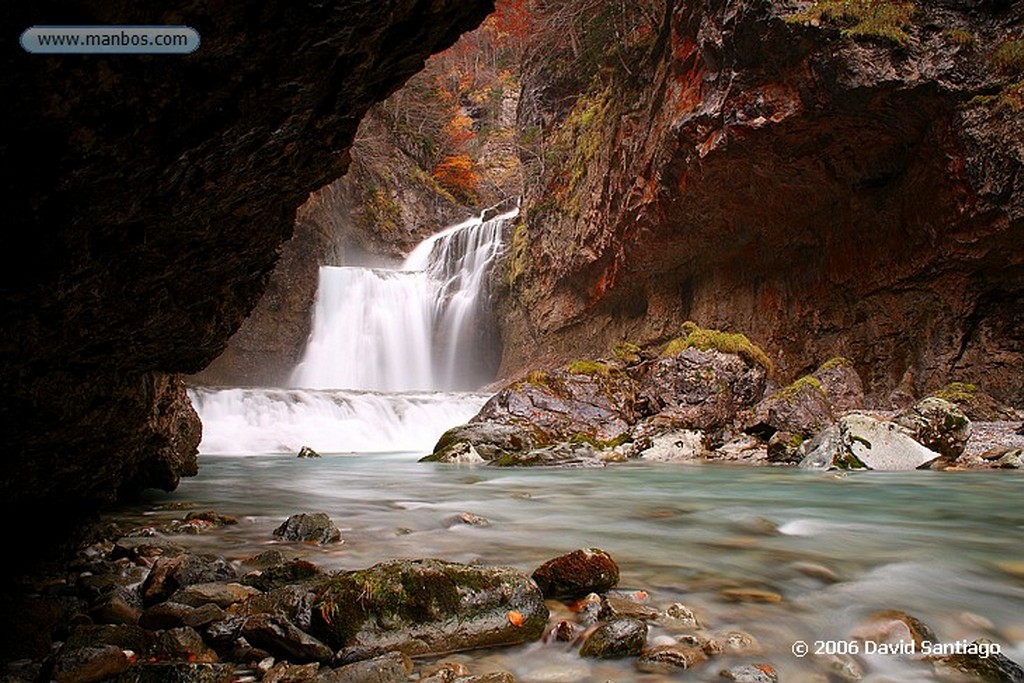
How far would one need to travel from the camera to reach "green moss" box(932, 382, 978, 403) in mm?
11266

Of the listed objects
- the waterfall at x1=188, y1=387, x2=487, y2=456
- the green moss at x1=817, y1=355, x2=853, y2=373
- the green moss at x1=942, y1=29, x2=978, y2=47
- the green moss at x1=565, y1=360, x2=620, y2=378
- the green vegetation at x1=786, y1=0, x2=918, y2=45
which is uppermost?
the green vegetation at x1=786, y1=0, x2=918, y2=45

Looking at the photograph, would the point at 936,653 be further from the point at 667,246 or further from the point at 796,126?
the point at 667,246

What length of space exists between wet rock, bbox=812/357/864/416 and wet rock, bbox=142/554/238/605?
456 inches

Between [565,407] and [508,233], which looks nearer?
[565,407]

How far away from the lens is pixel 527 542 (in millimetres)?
4418

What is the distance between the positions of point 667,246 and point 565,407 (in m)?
7.20

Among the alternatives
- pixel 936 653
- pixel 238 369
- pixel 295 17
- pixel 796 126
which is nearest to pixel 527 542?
pixel 936 653

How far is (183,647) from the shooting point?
7.68 feet

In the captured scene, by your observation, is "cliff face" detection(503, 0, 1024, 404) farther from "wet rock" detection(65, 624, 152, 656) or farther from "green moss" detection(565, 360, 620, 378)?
"wet rock" detection(65, 624, 152, 656)

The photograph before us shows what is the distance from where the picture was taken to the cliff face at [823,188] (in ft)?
38.3

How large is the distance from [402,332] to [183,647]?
82.7ft

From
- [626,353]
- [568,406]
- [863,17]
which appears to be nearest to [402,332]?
[626,353]

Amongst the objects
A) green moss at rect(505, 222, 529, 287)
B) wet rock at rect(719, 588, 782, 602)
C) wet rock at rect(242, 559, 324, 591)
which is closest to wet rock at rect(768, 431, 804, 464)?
wet rock at rect(719, 588, 782, 602)

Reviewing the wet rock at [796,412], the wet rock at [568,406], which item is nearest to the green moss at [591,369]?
the wet rock at [568,406]
